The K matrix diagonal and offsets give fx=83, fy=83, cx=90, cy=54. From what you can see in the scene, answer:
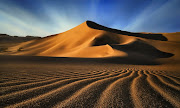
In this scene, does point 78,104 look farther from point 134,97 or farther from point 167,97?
point 167,97

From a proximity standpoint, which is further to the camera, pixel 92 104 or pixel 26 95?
pixel 26 95

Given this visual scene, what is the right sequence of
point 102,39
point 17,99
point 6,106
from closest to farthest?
point 6,106 < point 17,99 < point 102,39

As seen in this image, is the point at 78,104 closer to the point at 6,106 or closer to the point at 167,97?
the point at 6,106

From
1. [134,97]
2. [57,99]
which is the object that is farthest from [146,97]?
[57,99]

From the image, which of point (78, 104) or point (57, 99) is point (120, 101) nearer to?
point (78, 104)

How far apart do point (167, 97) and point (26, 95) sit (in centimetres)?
168

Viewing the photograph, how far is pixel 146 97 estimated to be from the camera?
981 mm

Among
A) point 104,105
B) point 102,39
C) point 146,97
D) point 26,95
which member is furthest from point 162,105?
point 102,39

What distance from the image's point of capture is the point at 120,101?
2.95 feet

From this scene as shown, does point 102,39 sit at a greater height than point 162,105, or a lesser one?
greater

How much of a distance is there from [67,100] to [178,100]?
49.4 inches

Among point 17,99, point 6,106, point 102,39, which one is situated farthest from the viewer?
point 102,39

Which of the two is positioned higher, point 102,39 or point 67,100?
point 102,39

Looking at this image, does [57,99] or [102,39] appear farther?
[102,39]
